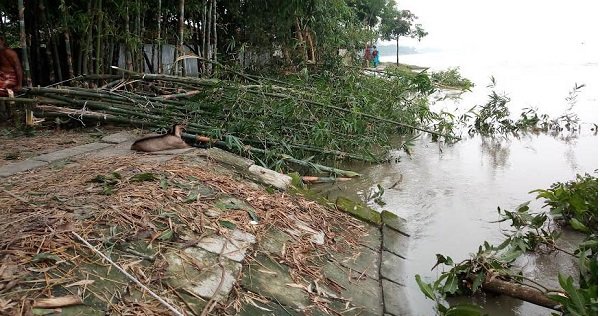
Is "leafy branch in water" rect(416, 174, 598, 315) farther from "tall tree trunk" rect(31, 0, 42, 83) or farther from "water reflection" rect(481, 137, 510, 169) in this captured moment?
"tall tree trunk" rect(31, 0, 42, 83)

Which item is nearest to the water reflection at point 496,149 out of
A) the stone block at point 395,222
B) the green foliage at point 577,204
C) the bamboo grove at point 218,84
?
the bamboo grove at point 218,84

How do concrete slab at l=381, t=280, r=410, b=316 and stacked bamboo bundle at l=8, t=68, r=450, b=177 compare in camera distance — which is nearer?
concrete slab at l=381, t=280, r=410, b=316

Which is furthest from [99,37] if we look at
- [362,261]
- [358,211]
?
[362,261]

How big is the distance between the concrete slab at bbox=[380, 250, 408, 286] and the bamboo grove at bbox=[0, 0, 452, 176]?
5.17 feet

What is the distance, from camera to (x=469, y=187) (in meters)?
4.85

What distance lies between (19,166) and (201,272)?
2.18 meters

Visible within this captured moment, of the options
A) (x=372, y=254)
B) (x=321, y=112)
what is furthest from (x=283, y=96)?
(x=372, y=254)

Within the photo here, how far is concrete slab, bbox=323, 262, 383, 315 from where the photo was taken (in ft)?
7.63

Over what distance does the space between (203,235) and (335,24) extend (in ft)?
24.8

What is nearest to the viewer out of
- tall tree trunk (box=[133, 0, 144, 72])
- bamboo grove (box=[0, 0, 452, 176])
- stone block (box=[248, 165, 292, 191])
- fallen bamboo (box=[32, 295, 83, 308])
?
fallen bamboo (box=[32, 295, 83, 308])

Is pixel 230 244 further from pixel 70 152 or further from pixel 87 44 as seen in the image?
pixel 87 44

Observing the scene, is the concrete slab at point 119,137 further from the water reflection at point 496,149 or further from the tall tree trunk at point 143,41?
the water reflection at point 496,149

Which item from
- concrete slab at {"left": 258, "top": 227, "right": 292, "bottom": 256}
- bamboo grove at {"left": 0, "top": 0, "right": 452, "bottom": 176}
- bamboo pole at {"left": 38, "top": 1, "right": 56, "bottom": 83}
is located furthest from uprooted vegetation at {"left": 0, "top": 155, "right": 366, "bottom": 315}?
bamboo pole at {"left": 38, "top": 1, "right": 56, "bottom": 83}

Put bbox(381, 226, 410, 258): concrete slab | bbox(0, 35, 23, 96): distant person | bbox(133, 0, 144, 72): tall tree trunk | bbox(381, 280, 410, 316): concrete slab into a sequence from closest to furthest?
1. bbox(381, 280, 410, 316): concrete slab
2. bbox(381, 226, 410, 258): concrete slab
3. bbox(0, 35, 23, 96): distant person
4. bbox(133, 0, 144, 72): tall tree trunk
